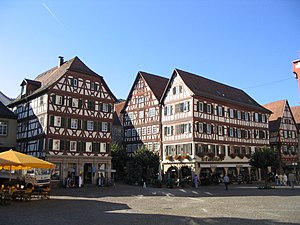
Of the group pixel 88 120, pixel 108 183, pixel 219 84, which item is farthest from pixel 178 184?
pixel 219 84

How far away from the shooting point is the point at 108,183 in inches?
1485

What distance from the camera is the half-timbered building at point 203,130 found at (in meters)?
40.7

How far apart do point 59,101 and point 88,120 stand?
14.3ft

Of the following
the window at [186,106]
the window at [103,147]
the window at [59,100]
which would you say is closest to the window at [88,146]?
the window at [103,147]

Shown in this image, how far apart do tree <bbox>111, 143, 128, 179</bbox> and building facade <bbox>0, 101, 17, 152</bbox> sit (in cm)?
1277

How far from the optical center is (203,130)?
41.5 meters

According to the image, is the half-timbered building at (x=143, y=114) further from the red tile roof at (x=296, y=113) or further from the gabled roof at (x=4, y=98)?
the red tile roof at (x=296, y=113)

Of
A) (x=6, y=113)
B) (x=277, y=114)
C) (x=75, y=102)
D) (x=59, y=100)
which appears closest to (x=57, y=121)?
(x=59, y=100)

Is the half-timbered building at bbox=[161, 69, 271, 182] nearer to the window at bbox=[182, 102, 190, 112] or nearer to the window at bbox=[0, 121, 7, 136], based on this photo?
the window at bbox=[182, 102, 190, 112]

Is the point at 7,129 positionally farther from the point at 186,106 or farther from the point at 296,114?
the point at 296,114

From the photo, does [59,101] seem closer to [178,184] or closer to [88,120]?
[88,120]

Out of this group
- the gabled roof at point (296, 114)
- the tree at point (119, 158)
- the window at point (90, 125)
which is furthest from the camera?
the gabled roof at point (296, 114)

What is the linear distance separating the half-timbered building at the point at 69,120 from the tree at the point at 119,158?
4.68 metres

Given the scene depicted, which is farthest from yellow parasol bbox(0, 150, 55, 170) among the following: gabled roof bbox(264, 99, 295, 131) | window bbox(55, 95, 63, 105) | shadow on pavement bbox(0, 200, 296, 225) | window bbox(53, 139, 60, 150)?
gabled roof bbox(264, 99, 295, 131)
